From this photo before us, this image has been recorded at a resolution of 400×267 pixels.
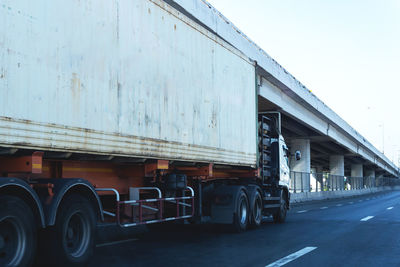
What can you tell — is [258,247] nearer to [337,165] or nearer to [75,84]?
[75,84]

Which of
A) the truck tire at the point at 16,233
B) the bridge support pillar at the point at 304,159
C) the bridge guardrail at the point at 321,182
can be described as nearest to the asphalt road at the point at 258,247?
the truck tire at the point at 16,233

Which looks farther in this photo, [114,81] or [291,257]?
[291,257]

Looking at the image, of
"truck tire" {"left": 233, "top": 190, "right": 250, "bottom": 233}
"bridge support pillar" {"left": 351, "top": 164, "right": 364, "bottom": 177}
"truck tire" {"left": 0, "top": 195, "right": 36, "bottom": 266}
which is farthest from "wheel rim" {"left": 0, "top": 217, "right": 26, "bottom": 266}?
"bridge support pillar" {"left": 351, "top": 164, "right": 364, "bottom": 177}

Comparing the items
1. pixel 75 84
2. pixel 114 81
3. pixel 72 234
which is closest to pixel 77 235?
pixel 72 234

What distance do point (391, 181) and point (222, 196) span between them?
10929 cm

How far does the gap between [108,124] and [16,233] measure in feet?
7.82

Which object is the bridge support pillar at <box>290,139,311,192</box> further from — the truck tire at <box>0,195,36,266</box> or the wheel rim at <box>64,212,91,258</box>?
the truck tire at <box>0,195,36,266</box>

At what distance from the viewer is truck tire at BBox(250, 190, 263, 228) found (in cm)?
1342

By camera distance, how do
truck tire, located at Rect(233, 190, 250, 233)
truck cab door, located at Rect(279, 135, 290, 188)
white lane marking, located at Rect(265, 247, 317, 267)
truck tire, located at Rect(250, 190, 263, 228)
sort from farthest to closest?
truck cab door, located at Rect(279, 135, 290, 188), truck tire, located at Rect(250, 190, 263, 228), truck tire, located at Rect(233, 190, 250, 233), white lane marking, located at Rect(265, 247, 317, 267)

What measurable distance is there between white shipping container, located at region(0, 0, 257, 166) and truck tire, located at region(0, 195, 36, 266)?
2.28ft

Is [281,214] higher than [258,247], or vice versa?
[281,214]

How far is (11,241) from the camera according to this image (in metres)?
5.71

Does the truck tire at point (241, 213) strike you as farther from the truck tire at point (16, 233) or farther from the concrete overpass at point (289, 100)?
the truck tire at point (16, 233)

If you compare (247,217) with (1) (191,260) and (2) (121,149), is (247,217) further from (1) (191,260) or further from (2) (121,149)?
(2) (121,149)
